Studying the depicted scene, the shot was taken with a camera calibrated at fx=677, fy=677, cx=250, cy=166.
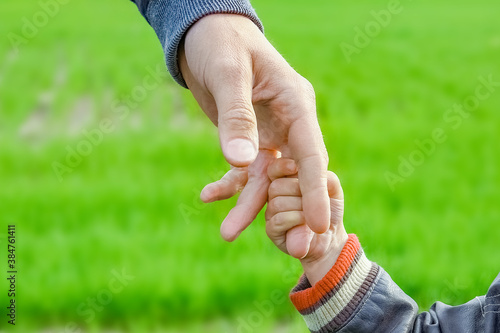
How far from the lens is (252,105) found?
3.63 feet

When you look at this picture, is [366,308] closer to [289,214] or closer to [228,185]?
[289,214]

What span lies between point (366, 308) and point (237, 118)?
50 cm

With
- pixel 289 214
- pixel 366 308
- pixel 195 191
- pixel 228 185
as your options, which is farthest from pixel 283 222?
pixel 195 191

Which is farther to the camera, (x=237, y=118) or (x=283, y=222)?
(x=283, y=222)

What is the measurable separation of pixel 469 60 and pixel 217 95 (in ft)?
17.7

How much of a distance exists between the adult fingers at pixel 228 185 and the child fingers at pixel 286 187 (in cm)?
8

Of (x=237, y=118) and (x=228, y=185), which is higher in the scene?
(x=237, y=118)

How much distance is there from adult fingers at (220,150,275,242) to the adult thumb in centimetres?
20

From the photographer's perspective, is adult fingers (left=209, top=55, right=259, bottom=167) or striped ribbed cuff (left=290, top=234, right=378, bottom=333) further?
striped ribbed cuff (left=290, top=234, right=378, bottom=333)

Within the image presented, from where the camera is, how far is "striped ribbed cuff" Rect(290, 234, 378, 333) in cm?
126

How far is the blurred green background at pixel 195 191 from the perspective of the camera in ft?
7.09

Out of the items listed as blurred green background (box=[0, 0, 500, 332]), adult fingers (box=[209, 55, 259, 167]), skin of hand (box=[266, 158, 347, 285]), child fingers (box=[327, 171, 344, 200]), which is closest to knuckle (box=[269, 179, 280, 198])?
skin of hand (box=[266, 158, 347, 285])

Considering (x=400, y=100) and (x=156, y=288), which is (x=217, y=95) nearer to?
(x=156, y=288)

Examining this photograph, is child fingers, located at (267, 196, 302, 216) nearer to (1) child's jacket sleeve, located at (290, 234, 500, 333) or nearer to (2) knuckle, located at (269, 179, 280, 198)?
(2) knuckle, located at (269, 179, 280, 198)
